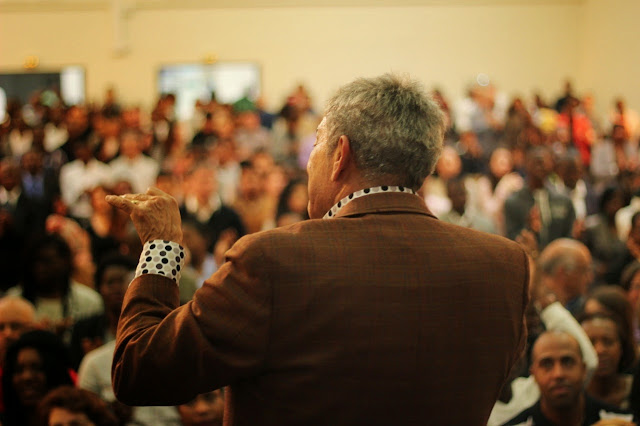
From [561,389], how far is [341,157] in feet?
5.74

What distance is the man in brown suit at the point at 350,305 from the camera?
1.25m

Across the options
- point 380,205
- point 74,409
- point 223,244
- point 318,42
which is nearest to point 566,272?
point 223,244

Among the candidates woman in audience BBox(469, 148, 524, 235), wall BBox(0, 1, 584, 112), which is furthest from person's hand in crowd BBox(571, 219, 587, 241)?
wall BBox(0, 1, 584, 112)

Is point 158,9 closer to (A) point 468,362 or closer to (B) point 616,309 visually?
(B) point 616,309

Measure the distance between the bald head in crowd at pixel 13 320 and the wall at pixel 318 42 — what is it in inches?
369

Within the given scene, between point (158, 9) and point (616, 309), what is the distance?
1062cm

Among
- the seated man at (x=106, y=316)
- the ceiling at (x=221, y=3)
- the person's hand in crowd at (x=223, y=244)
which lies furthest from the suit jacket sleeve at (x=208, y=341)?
the ceiling at (x=221, y=3)

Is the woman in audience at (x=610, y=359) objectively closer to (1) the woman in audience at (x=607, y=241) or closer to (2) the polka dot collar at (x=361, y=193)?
(1) the woman in audience at (x=607, y=241)

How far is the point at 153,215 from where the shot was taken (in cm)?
142

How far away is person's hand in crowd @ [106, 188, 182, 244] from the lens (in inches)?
55.7

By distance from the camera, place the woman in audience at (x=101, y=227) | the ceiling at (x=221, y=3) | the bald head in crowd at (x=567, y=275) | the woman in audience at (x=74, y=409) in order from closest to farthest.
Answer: the woman in audience at (x=74, y=409) < the bald head in crowd at (x=567, y=275) < the woman in audience at (x=101, y=227) < the ceiling at (x=221, y=3)

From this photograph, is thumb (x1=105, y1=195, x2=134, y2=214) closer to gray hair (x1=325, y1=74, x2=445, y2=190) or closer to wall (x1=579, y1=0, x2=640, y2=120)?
gray hair (x1=325, y1=74, x2=445, y2=190)

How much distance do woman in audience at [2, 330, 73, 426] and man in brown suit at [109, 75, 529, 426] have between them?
1.87 m

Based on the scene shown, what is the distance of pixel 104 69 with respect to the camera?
1266 centimetres
